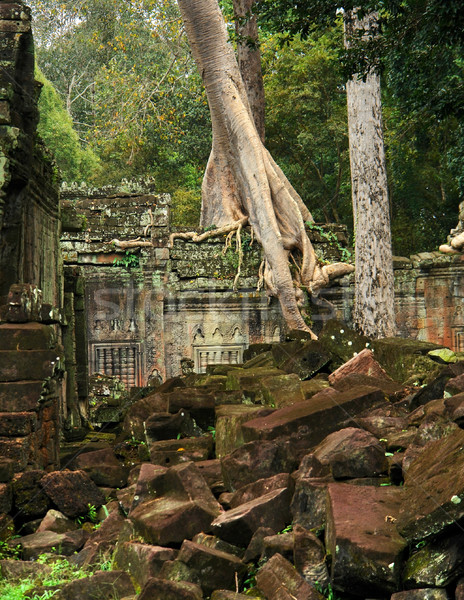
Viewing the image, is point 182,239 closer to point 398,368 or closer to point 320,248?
point 320,248

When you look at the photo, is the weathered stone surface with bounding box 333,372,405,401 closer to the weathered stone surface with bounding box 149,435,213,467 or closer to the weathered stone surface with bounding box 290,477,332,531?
the weathered stone surface with bounding box 149,435,213,467

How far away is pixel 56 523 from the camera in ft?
14.8

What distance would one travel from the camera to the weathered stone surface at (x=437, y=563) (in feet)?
8.97

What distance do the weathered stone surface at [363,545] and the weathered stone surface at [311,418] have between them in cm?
109

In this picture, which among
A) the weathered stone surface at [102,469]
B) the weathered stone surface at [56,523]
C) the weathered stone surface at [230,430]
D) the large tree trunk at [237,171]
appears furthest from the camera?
the large tree trunk at [237,171]

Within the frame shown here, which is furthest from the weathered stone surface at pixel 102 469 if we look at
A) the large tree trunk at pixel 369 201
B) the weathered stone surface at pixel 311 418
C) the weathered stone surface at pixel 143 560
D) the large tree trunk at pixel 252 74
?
the large tree trunk at pixel 252 74

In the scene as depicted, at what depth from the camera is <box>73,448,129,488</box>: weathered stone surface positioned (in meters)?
5.37

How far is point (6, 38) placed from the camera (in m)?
6.55

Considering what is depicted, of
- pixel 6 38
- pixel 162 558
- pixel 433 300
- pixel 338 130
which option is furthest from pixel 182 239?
pixel 162 558

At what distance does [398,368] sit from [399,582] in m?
3.87

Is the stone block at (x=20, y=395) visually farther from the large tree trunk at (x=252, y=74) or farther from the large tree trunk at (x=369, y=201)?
the large tree trunk at (x=252, y=74)

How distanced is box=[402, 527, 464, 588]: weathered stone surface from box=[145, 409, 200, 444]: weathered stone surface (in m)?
3.02

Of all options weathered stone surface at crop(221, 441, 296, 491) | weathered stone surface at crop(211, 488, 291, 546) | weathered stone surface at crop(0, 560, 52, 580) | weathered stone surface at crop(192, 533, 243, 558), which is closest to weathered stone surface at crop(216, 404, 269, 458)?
weathered stone surface at crop(221, 441, 296, 491)

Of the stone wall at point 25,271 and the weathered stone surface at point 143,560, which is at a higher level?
the stone wall at point 25,271
